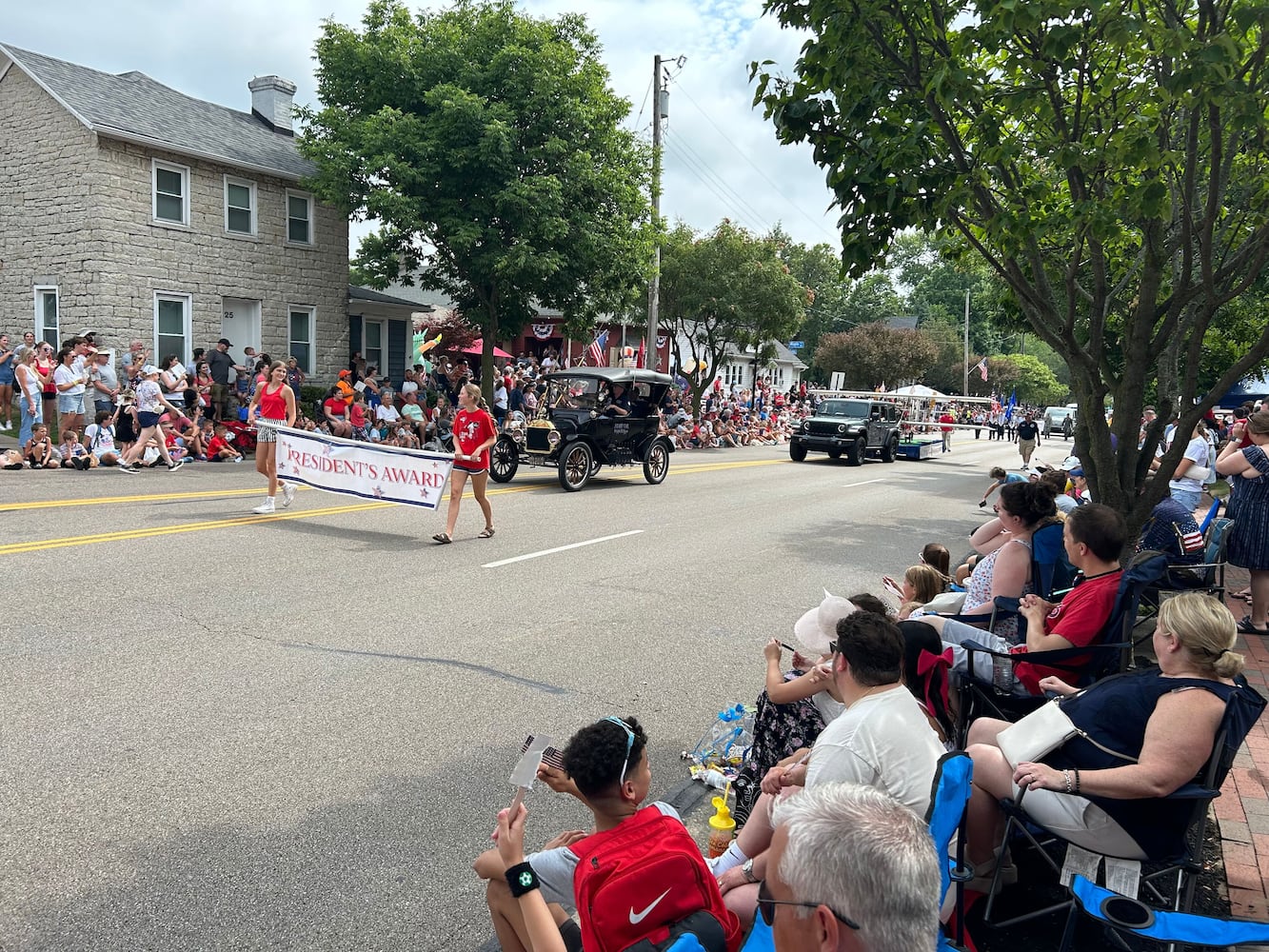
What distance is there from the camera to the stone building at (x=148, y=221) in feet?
71.5

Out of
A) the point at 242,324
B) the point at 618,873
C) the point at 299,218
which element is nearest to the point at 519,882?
the point at 618,873

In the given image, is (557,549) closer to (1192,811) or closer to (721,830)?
(721,830)

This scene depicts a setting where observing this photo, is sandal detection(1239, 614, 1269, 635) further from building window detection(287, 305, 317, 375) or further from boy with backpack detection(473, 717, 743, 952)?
building window detection(287, 305, 317, 375)

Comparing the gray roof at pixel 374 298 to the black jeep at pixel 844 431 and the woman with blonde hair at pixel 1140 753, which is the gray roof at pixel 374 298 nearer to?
the black jeep at pixel 844 431

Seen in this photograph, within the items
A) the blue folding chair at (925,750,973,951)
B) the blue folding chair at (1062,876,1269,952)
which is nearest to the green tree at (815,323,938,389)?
the blue folding chair at (925,750,973,951)

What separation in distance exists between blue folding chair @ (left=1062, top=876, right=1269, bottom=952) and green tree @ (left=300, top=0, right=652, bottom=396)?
71.6 ft

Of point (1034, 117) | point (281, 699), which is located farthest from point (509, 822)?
point (1034, 117)

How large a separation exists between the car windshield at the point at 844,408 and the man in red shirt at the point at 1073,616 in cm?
2499

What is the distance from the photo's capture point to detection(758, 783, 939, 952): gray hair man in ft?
6.42

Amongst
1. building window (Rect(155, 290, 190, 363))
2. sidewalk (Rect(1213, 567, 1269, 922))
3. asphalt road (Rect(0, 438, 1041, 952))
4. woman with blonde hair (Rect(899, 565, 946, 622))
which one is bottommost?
sidewalk (Rect(1213, 567, 1269, 922))

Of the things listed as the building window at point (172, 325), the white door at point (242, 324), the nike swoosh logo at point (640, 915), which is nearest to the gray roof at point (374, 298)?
the white door at point (242, 324)

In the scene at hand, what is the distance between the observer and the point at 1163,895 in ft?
11.3

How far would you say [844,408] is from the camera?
3008 centimetres

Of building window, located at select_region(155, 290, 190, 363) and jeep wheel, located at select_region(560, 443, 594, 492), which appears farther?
building window, located at select_region(155, 290, 190, 363)
